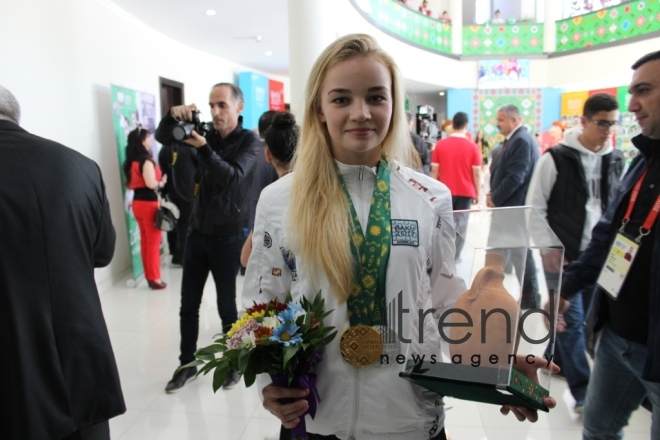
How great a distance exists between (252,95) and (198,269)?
8.74 metres

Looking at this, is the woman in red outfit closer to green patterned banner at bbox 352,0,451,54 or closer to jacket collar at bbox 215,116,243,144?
jacket collar at bbox 215,116,243,144

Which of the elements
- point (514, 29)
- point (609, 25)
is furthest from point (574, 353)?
point (514, 29)

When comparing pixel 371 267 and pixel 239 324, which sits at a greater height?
pixel 371 267

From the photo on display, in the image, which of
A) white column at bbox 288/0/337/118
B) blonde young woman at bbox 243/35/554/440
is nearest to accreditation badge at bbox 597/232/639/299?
blonde young woman at bbox 243/35/554/440

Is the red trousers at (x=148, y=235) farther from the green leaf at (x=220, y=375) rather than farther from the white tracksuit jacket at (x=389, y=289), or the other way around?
the green leaf at (x=220, y=375)

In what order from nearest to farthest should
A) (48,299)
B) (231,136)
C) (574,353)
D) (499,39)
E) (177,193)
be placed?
(48,299) < (574,353) < (231,136) < (177,193) < (499,39)

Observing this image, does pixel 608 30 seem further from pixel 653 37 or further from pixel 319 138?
pixel 319 138

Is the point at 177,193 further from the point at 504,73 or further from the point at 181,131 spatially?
the point at 504,73

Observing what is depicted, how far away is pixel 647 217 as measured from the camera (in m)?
1.50

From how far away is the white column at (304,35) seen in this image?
14.2ft

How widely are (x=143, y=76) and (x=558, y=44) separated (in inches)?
507

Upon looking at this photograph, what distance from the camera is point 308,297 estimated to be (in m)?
1.10

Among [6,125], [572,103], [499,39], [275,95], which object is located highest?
[499,39]

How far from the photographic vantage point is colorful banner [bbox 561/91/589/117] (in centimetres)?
1410
